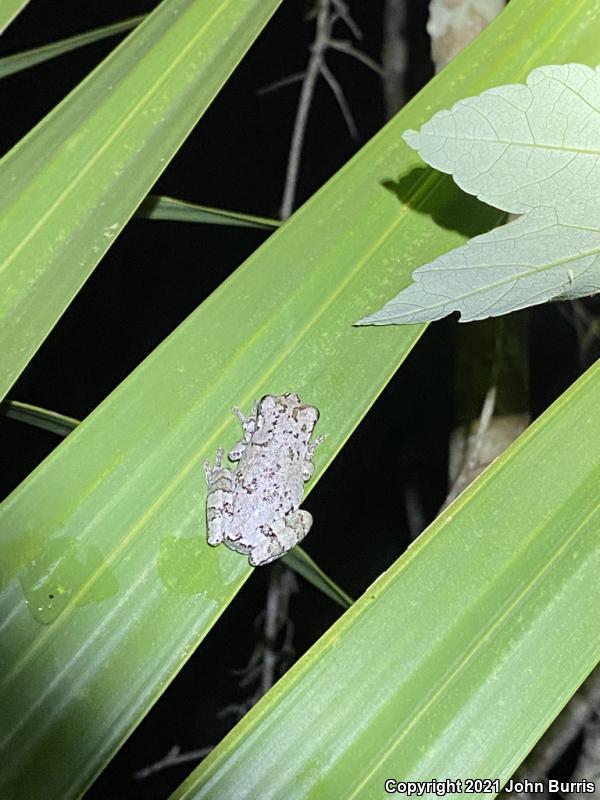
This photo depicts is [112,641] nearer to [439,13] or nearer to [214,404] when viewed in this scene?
[214,404]

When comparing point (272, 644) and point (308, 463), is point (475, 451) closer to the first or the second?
point (308, 463)

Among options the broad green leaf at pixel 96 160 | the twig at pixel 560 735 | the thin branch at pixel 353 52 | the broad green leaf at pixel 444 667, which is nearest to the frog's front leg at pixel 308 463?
the broad green leaf at pixel 444 667

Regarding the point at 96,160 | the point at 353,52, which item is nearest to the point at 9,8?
the point at 96,160

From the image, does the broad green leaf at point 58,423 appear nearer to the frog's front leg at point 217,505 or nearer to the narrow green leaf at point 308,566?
the narrow green leaf at point 308,566

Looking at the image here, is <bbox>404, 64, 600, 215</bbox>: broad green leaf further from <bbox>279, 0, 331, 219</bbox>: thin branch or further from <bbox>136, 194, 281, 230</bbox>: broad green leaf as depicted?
<bbox>279, 0, 331, 219</bbox>: thin branch

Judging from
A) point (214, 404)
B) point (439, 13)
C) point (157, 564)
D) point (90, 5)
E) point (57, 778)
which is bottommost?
point (57, 778)

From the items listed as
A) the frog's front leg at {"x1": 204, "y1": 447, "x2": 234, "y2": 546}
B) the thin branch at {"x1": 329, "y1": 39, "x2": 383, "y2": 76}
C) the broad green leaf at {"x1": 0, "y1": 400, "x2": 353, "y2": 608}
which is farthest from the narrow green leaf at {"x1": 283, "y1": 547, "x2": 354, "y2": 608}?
the thin branch at {"x1": 329, "y1": 39, "x2": 383, "y2": 76}

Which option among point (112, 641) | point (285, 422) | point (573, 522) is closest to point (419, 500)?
point (285, 422)

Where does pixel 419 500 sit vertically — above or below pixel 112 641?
above
